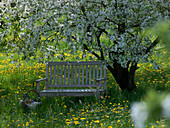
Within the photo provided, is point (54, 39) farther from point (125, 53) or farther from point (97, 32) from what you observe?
point (125, 53)

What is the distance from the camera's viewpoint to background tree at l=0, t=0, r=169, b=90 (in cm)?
572

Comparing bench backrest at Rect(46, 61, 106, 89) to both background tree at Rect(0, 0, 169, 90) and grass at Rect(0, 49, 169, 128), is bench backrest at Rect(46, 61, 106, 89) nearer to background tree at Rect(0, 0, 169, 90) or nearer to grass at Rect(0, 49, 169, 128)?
grass at Rect(0, 49, 169, 128)

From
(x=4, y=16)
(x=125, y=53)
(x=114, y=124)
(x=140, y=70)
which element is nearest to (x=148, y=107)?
(x=114, y=124)

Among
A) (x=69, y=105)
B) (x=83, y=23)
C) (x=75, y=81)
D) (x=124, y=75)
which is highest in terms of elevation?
(x=83, y=23)

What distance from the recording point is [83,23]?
18.7ft

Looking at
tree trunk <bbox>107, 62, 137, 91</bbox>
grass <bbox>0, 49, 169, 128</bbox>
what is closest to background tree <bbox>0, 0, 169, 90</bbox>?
tree trunk <bbox>107, 62, 137, 91</bbox>

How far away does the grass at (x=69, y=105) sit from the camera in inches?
183

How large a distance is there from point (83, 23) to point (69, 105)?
6.80ft

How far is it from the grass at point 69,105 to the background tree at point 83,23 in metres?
0.87

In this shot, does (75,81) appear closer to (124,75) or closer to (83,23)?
(124,75)

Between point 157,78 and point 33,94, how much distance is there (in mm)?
4433

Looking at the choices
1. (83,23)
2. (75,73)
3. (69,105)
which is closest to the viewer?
(83,23)

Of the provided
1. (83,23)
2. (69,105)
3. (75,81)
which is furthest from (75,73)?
(83,23)

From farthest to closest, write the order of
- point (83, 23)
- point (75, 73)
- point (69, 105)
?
point (75, 73) < point (69, 105) < point (83, 23)
